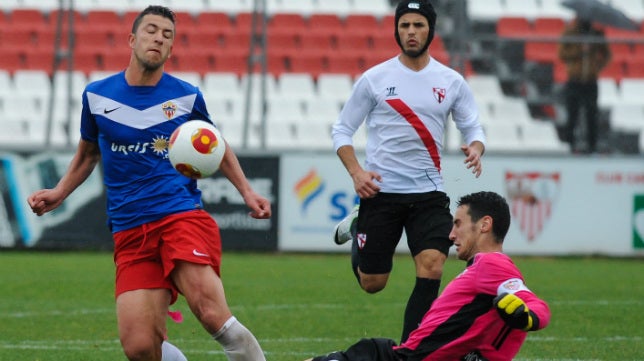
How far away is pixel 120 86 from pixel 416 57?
2222 millimetres

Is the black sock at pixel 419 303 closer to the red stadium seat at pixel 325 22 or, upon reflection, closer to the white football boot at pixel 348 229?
the white football boot at pixel 348 229

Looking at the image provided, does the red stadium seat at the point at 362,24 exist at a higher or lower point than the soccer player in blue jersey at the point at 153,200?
higher

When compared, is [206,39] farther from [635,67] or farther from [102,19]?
[635,67]

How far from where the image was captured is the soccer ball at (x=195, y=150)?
20.0ft

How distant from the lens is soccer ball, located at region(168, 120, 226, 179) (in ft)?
20.0

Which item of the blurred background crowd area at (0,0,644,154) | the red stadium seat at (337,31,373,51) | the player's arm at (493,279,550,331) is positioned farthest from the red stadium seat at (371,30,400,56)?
the player's arm at (493,279,550,331)

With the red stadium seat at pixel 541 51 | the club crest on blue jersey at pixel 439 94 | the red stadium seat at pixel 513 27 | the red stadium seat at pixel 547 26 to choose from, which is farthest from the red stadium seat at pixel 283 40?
the club crest on blue jersey at pixel 439 94

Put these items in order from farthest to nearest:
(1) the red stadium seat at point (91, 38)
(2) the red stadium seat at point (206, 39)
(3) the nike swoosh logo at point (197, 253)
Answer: (2) the red stadium seat at point (206, 39) < (1) the red stadium seat at point (91, 38) < (3) the nike swoosh logo at point (197, 253)

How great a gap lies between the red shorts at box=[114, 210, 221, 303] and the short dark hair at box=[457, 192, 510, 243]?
4.52 ft

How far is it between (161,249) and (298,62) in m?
13.6

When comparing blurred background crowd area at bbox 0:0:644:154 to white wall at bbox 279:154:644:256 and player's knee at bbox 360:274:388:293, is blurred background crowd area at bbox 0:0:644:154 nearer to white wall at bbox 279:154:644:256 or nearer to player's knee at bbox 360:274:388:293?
white wall at bbox 279:154:644:256

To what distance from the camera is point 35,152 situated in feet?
52.3

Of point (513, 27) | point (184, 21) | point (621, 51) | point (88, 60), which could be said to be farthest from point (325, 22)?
point (621, 51)

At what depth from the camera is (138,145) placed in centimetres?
641
